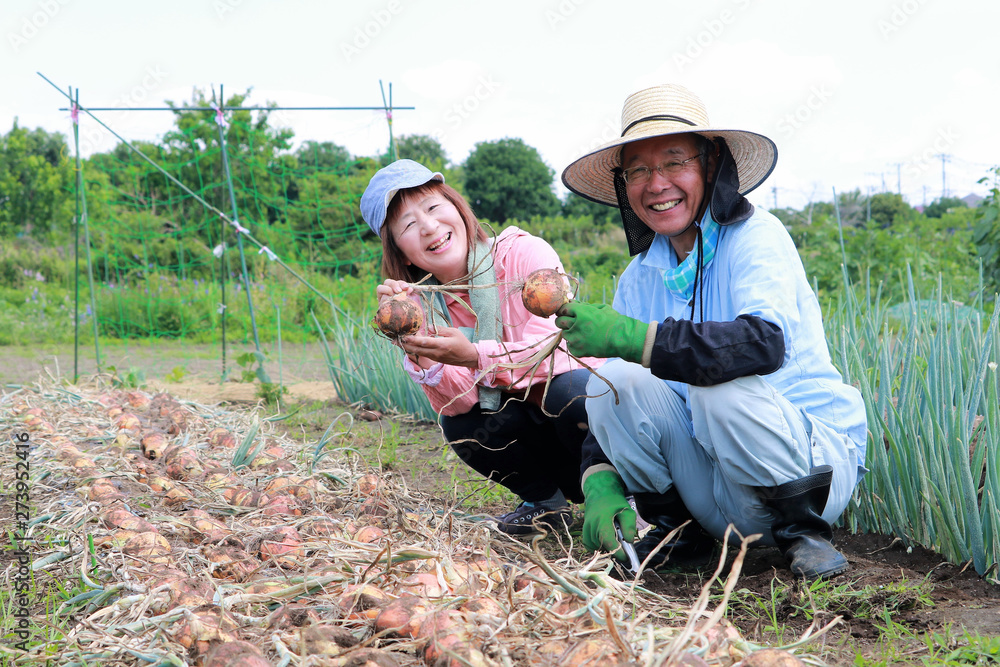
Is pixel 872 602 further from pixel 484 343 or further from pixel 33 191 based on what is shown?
pixel 33 191

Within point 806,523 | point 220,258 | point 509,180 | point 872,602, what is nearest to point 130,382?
point 220,258

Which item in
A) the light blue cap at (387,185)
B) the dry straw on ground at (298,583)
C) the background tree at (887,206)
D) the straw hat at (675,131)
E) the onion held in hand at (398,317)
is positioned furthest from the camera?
the background tree at (887,206)

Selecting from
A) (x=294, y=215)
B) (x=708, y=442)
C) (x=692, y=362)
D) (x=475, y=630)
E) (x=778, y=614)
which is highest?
(x=294, y=215)

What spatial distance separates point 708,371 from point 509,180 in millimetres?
15904

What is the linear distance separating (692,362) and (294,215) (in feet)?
38.1

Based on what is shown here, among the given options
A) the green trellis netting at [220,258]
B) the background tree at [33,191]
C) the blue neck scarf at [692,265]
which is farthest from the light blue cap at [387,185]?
the background tree at [33,191]

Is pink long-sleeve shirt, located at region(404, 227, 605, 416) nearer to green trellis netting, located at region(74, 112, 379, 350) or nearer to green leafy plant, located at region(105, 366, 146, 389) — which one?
green leafy plant, located at region(105, 366, 146, 389)

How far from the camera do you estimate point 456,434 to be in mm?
2129

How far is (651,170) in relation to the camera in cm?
165

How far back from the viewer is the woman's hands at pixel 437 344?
5.83ft

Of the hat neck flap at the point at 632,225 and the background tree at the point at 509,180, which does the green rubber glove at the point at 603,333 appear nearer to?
the hat neck flap at the point at 632,225

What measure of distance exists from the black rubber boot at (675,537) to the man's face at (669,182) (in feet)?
1.99

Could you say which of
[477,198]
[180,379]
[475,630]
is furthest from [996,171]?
[477,198]

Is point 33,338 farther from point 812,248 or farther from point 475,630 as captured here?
point 475,630
